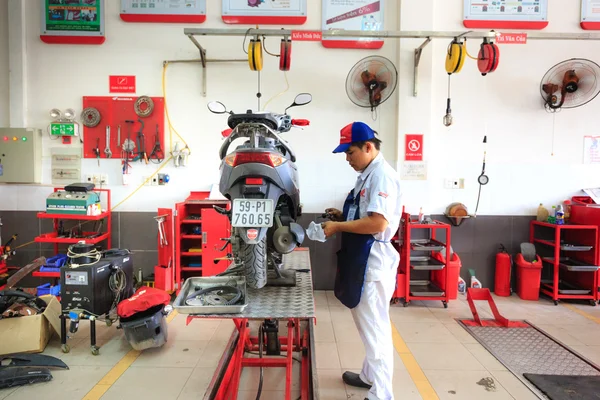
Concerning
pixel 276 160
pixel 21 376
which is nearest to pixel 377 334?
pixel 276 160

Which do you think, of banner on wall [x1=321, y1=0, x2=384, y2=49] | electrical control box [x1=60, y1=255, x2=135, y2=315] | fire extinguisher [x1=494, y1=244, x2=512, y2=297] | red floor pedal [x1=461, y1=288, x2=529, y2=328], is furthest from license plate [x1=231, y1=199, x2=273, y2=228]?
fire extinguisher [x1=494, y1=244, x2=512, y2=297]

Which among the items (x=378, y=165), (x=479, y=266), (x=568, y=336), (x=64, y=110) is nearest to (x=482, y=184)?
(x=479, y=266)

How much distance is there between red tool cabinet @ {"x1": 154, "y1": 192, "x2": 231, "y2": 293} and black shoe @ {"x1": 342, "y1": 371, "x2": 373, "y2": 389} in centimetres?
173

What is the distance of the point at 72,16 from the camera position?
164 inches

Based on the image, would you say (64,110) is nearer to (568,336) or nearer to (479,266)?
(479,266)

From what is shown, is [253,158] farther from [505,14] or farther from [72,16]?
[505,14]

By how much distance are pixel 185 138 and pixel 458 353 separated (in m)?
3.76

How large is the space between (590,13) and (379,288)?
4786mm

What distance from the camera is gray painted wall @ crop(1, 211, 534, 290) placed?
4.25 m

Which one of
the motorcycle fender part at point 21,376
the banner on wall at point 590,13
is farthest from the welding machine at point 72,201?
the banner on wall at point 590,13

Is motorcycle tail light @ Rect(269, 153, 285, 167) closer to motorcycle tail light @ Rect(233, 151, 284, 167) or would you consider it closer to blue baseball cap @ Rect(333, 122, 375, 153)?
motorcycle tail light @ Rect(233, 151, 284, 167)

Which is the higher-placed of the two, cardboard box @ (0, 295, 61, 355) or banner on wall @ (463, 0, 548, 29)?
banner on wall @ (463, 0, 548, 29)

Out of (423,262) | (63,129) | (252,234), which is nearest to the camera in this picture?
(252,234)

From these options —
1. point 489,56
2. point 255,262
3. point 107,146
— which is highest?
point 489,56
